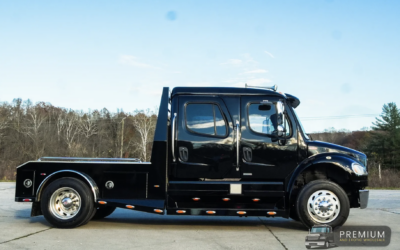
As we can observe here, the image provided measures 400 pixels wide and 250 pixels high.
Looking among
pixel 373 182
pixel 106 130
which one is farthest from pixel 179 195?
pixel 106 130

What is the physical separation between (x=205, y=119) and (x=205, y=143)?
19.2 inches

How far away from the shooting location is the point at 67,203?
7973 mm

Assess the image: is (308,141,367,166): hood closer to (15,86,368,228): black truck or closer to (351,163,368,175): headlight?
(15,86,368,228): black truck

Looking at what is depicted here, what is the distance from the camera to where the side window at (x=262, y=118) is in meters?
7.94

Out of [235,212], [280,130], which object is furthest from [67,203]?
[280,130]

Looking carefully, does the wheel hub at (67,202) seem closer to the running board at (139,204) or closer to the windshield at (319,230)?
the running board at (139,204)

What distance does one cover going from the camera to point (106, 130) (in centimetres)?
6075

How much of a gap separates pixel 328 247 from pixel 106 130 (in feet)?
186

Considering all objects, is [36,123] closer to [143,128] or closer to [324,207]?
[143,128]

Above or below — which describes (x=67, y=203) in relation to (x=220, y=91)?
below

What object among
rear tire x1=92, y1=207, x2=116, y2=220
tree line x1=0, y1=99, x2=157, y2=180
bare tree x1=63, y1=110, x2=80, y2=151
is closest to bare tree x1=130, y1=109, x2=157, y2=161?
tree line x1=0, y1=99, x2=157, y2=180

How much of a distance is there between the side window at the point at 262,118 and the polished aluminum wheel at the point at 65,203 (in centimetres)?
368

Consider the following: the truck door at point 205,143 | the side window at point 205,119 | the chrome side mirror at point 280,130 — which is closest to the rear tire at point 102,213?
the truck door at point 205,143

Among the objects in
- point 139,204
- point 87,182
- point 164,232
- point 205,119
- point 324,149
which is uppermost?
point 205,119
